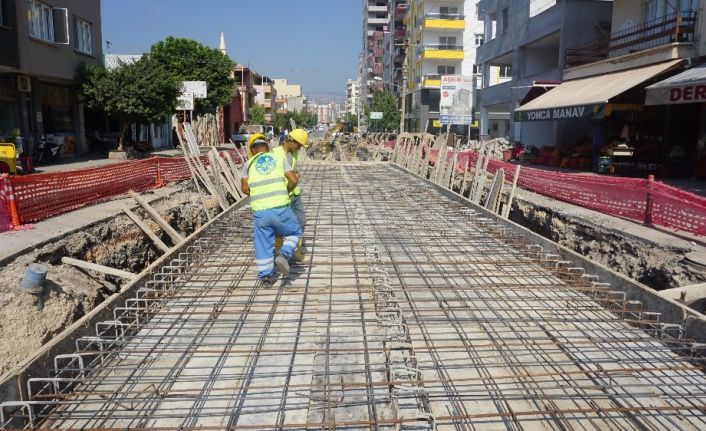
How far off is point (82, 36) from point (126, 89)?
4.04 metres

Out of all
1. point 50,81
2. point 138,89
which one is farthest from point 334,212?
point 50,81

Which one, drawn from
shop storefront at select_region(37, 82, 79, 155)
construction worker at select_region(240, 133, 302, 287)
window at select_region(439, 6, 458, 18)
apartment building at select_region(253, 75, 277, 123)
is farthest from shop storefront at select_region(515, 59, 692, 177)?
→ apartment building at select_region(253, 75, 277, 123)

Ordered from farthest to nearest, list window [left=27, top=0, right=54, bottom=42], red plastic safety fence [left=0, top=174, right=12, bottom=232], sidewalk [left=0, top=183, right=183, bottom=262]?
window [left=27, top=0, right=54, bottom=42]
red plastic safety fence [left=0, top=174, right=12, bottom=232]
sidewalk [left=0, top=183, right=183, bottom=262]

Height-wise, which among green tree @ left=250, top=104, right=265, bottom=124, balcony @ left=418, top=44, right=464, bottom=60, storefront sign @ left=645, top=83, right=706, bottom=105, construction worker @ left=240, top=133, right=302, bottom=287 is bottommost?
construction worker @ left=240, top=133, right=302, bottom=287

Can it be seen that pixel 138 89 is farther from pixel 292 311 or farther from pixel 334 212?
pixel 292 311

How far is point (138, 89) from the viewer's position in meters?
19.1

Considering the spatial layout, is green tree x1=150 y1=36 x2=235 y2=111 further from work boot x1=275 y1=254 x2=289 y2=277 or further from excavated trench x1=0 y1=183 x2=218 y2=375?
work boot x1=275 y1=254 x2=289 y2=277

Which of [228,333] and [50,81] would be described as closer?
[228,333]

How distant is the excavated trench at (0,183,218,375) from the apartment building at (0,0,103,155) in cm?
1083

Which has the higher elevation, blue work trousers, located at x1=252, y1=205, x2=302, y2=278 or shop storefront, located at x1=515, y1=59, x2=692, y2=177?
shop storefront, located at x1=515, y1=59, x2=692, y2=177

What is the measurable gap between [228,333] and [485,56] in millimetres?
27572

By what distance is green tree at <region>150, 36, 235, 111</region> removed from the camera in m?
28.2

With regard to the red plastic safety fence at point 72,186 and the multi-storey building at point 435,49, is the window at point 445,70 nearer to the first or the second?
the multi-storey building at point 435,49

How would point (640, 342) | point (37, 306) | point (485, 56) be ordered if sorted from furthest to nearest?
point (485, 56) < point (37, 306) < point (640, 342)
